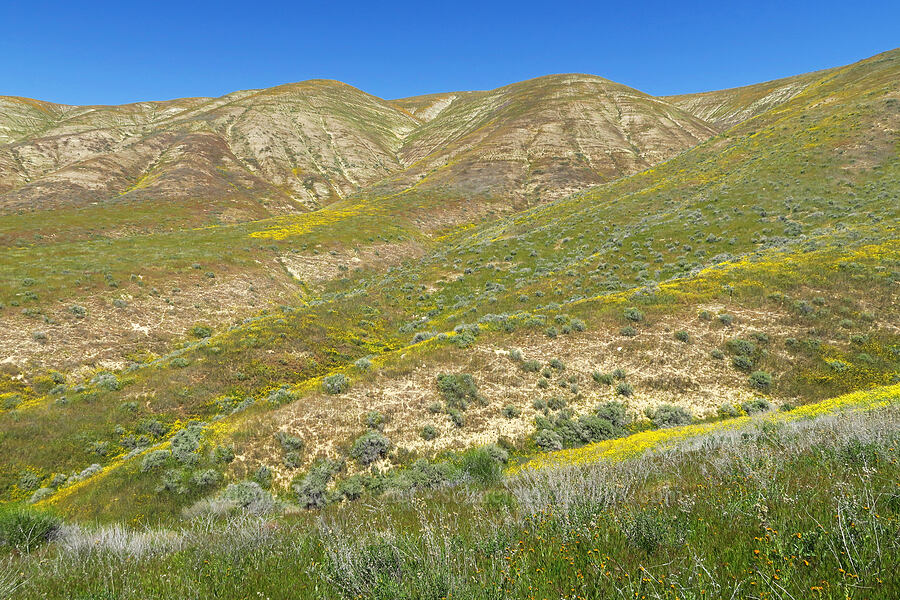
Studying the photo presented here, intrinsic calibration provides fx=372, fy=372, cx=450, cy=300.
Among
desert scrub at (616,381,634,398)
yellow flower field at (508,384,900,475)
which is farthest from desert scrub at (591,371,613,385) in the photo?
yellow flower field at (508,384,900,475)

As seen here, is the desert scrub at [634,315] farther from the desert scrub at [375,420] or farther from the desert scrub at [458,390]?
the desert scrub at [375,420]

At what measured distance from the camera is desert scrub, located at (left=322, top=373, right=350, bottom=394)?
15188 mm

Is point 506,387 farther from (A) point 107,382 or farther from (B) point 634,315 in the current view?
(A) point 107,382

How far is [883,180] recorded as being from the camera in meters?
33.6

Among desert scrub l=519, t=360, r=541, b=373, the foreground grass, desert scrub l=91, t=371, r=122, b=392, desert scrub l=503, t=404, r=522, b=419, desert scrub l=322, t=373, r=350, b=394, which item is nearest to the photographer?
the foreground grass

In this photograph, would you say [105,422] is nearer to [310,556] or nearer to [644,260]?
[310,556]

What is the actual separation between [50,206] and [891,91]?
119263 millimetres

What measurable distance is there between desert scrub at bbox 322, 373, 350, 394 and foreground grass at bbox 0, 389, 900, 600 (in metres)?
8.47

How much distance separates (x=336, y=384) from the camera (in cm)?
1530

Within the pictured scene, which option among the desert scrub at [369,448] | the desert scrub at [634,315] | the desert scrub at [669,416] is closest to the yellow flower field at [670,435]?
the desert scrub at [669,416]

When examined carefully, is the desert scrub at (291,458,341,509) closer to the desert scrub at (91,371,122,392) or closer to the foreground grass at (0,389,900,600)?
the foreground grass at (0,389,900,600)

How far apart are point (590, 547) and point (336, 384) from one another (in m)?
12.8

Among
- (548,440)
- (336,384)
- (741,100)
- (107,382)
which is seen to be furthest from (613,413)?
(741,100)

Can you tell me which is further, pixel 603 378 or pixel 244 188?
pixel 244 188
